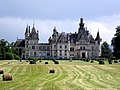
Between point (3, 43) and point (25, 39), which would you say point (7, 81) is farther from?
point (25, 39)

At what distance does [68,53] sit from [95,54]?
1169 centimetres

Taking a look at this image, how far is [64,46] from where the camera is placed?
5507 inches

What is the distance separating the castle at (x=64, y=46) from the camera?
458ft

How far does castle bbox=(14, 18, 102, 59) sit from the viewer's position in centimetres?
13962

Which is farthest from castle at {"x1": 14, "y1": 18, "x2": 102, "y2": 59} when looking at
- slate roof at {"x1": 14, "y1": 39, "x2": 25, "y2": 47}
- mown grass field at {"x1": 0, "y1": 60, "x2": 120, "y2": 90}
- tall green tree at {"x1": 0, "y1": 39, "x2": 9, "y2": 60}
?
mown grass field at {"x1": 0, "y1": 60, "x2": 120, "y2": 90}

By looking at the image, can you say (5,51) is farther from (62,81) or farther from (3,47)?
(62,81)

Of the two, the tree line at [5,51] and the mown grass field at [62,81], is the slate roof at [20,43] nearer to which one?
the tree line at [5,51]

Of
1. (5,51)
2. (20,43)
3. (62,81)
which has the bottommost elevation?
(62,81)

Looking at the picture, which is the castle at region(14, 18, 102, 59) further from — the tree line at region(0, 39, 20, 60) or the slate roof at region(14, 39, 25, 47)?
the tree line at region(0, 39, 20, 60)

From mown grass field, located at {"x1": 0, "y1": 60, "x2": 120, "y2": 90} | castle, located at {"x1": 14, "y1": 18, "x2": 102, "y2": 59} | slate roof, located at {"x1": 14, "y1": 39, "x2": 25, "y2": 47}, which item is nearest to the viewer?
mown grass field, located at {"x1": 0, "y1": 60, "x2": 120, "y2": 90}

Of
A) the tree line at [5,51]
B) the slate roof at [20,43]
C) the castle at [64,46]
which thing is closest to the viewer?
the tree line at [5,51]

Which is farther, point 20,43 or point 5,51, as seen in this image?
point 20,43

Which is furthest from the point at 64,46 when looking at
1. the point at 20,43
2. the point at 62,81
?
the point at 62,81

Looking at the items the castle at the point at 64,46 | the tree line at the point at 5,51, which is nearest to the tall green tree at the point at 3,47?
the tree line at the point at 5,51
